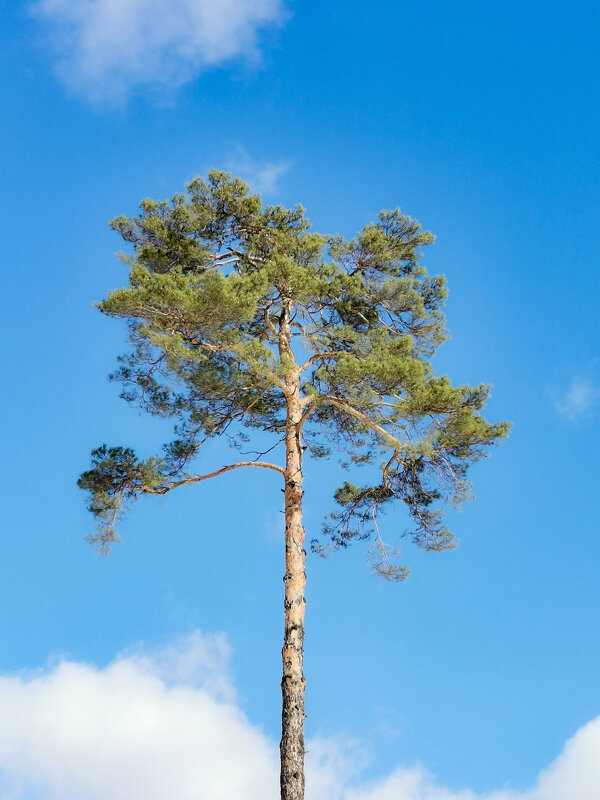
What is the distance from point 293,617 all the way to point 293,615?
3 centimetres

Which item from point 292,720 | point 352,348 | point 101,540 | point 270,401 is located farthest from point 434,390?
point 101,540

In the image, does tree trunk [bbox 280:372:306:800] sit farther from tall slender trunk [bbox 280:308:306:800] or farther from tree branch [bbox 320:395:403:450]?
tree branch [bbox 320:395:403:450]

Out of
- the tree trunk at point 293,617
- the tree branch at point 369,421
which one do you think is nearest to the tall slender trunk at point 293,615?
the tree trunk at point 293,617

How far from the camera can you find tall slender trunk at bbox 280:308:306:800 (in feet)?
32.1

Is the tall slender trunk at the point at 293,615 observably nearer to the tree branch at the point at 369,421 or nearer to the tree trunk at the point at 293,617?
the tree trunk at the point at 293,617

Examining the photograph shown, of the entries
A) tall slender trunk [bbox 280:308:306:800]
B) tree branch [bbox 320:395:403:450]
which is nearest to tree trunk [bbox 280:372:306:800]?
tall slender trunk [bbox 280:308:306:800]

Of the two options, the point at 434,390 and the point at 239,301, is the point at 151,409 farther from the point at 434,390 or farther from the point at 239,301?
the point at 434,390

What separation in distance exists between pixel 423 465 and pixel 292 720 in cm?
473

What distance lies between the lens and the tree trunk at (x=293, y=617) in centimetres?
977

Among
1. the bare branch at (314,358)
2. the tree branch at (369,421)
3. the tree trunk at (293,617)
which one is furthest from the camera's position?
the bare branch at (314,358)

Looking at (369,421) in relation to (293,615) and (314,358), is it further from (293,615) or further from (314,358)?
(293,615)

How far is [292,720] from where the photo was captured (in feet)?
33.0

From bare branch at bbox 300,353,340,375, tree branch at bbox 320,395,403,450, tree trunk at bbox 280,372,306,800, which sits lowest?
tree trunk at bbox 280,372,306,800

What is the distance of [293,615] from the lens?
35.7 feet
